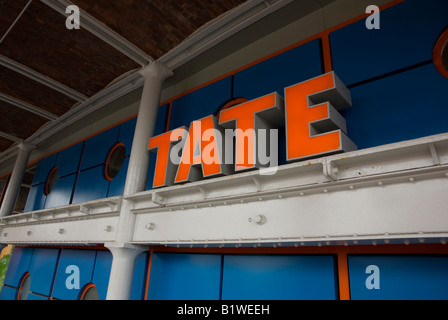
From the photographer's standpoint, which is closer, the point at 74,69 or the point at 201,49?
the point at 201,49

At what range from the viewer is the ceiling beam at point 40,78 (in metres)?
6.87

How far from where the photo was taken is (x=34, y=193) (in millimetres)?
10781

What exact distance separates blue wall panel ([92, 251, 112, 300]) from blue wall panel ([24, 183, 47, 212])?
493 centimetres

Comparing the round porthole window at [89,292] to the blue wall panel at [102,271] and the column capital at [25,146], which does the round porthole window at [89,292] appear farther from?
the column capital at [25,146]

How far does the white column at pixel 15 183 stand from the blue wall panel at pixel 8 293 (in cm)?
265

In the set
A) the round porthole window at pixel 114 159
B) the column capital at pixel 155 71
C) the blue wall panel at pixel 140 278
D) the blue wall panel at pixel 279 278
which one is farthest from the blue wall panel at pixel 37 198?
the blue wall panel at pixel 279 278

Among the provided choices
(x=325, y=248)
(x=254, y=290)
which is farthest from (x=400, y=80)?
(x=254, y=290)

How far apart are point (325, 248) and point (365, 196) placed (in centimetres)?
106

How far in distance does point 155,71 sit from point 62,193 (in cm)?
560

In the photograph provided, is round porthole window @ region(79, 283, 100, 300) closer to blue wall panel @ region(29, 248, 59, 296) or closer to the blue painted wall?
the blue painted wall

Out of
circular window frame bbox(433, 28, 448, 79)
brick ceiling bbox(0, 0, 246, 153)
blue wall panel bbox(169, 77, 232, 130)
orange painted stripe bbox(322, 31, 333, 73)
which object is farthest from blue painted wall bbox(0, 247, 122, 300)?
circular window frame bbox(433, 28, 448, 79)

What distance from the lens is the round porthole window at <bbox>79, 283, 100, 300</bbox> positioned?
6524 mm
